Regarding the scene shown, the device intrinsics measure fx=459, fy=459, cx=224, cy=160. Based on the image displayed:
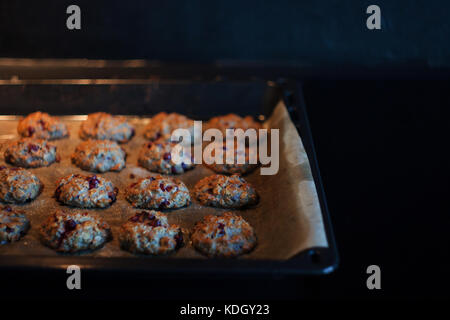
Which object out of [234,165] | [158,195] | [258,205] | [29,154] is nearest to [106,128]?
[29,154]

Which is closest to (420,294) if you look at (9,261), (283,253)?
(283,253)

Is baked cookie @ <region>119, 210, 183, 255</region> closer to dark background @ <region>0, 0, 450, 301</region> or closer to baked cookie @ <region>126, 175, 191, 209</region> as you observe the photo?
baked cookie @ <region>126, 175, 191, 209</region>

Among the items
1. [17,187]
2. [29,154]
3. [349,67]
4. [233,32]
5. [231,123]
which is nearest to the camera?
[17,187]

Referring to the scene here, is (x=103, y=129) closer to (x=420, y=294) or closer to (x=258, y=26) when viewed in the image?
(x=258, y=26)

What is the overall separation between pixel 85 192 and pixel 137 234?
16.5 inches

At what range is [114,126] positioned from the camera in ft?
8.69

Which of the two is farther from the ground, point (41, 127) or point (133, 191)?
point (41, 127)

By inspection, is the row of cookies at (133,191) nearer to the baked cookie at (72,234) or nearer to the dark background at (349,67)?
the baked cookie at (72,234)

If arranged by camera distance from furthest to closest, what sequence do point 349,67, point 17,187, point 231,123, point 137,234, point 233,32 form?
point 349,67, point 233,32, point 231,123, point 17,187, point 137,234

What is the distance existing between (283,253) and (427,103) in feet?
6.21

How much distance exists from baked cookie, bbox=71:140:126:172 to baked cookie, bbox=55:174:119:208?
169 millimetres

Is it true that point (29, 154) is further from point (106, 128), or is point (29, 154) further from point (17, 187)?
point (106, 128)

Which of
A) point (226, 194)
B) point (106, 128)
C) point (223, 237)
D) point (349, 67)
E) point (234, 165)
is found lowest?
point (223, 237)

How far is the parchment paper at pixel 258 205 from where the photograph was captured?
1876 millimetres
